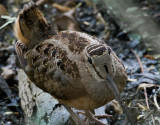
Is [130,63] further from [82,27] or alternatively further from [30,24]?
[30,24]

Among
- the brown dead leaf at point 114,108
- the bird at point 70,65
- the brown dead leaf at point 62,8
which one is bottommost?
the brown dead leaf at point 114,108

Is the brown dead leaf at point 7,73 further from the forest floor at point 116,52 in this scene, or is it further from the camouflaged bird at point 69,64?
the camouflaged bird at point 69,64

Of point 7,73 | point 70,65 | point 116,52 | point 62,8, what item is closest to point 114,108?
point 70,65

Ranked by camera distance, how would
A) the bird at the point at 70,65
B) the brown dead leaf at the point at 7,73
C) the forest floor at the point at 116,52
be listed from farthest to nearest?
the brown dead leaf at the point at 7,73, the forest floor at the point at 116,52, the bird at the point at 70,65

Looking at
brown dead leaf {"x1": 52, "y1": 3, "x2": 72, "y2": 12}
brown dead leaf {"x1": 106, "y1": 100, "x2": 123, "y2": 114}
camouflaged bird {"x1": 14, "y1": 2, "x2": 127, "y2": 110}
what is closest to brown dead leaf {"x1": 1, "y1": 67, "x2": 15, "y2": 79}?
camouflaged bird {"x1": 14, "y1": 2, "x2": 127, "y2": 110}

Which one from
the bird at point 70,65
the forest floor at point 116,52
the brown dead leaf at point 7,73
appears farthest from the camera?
the brown dead leaf at point 7,73

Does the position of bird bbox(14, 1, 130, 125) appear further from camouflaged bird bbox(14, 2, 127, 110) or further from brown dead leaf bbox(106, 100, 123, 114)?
brown dead leaf bbox(106, 100, 123, 114)

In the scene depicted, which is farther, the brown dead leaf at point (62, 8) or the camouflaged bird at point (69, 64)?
the brown dead leaf at point (62, 8)

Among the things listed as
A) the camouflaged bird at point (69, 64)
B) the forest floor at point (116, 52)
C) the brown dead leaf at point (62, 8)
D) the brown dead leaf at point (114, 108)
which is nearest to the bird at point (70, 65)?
the camouflaged bird at point (69, 64)

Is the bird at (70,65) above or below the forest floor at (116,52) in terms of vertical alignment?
above
